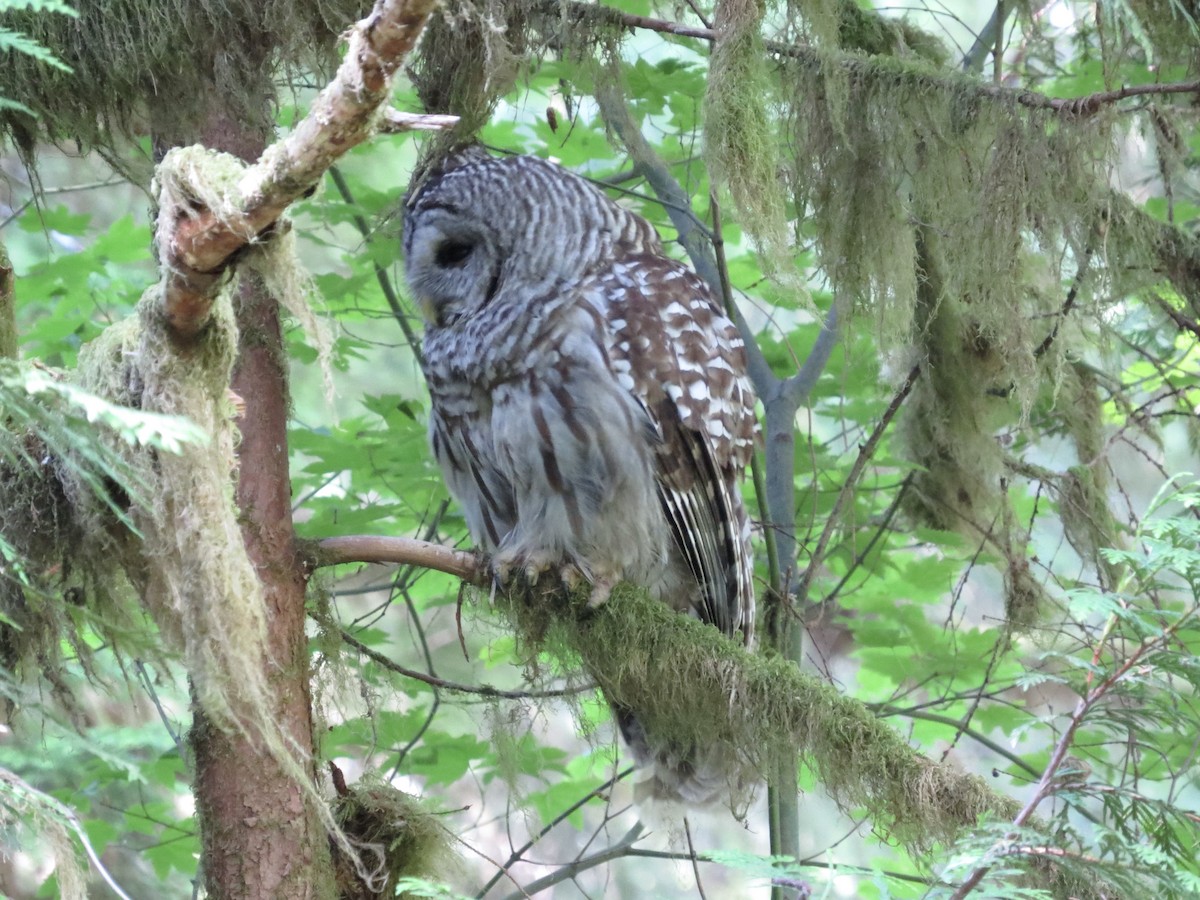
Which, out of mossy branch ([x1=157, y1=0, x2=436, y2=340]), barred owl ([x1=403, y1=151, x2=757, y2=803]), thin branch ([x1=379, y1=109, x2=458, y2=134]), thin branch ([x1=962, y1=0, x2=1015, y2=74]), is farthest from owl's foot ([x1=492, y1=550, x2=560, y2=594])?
thin branch ([x1=962, y1=0, x2=1015, y2=74])

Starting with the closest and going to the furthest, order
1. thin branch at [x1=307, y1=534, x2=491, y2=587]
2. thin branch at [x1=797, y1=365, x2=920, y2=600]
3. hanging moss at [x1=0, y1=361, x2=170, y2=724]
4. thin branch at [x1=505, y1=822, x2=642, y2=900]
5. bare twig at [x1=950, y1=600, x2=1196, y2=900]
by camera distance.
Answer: bare twig at [x1=950, y1=600, x2=1196, y2=900] → hanging moss at [x1=0, y1=361, x2=170, y2=724] → thin branch at [x1=307, y1=534, x2=491, y2=587] → thin branch at [x1=505, y1=822, x2=642, y2=900] → thin branch at [x1=797, y1=365, x2=920, y2=600]

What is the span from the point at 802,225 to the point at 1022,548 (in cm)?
149

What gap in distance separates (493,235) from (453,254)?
0.49ft

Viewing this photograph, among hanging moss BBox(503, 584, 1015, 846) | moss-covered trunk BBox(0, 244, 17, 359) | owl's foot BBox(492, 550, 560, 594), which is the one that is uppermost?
moss-covered trunk BBox(0, 244, 17, 359)

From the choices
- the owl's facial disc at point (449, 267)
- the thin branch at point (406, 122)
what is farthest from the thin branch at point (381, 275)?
the thin branch at point (406, 122)

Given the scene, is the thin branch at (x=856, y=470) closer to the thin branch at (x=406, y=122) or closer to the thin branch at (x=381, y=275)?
the thin branch at (x=381, y=275)

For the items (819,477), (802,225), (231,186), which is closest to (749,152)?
(802,225)

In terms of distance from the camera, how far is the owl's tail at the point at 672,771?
341cm

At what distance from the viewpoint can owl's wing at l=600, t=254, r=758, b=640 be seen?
10.9 feet

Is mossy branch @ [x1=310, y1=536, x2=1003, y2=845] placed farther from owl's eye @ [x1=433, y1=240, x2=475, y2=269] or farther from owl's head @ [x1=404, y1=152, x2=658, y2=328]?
owl's eye @ [x1=433, y1=240, x2=475, y2=269]

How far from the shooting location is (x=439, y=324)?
3605 mm

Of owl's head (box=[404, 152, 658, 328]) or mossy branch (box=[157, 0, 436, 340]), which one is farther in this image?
owl's head (box=[404, 152, 658, 328])

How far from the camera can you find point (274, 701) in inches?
97.2

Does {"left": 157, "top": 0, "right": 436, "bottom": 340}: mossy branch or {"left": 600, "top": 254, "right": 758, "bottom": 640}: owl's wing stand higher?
{"left": 600, "top": 254, "right": 758, "bottom": 640}: owl's wing
